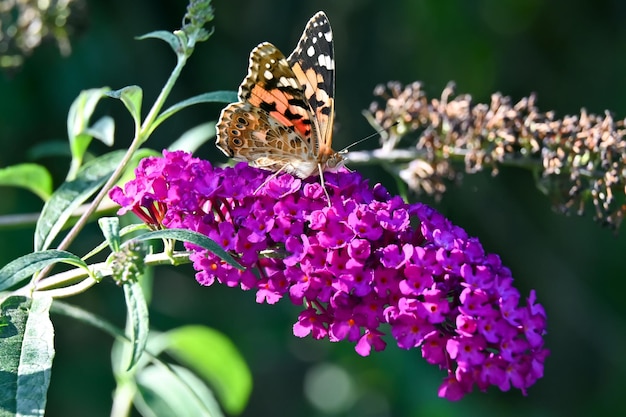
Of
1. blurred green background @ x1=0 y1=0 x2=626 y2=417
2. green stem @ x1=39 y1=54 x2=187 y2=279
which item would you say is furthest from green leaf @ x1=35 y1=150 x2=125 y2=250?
blurred green background @ x1=0 y1=0 x2=626 y2=417

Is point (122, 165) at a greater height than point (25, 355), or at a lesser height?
A: greater

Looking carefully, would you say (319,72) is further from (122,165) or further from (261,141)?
(122,165)

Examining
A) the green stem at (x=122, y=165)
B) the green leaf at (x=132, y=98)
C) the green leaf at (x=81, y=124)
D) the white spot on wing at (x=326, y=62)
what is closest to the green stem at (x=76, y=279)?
the green stem at (x=122, y=165)

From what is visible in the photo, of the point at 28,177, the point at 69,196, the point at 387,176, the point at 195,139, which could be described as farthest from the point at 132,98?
the point at 387,176

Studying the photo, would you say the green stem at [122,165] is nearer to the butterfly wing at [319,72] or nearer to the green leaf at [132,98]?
the green leaf at [132,98]

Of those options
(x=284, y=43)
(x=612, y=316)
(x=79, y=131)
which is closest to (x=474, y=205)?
(x=612, y=316)

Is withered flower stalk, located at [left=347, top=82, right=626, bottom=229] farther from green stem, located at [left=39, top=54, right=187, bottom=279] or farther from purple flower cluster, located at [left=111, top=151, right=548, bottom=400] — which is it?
green stem, located at [left=39, top=54, right=187, bottom=279]
